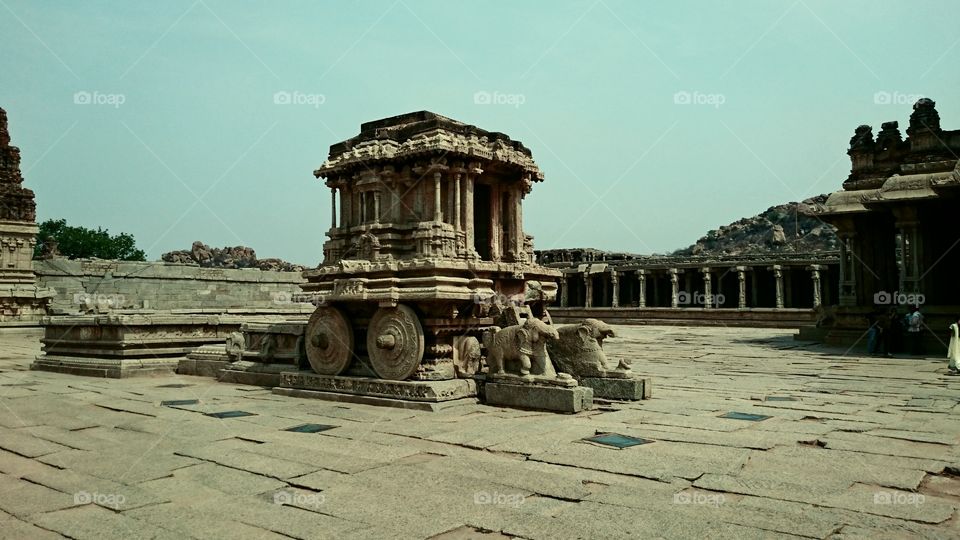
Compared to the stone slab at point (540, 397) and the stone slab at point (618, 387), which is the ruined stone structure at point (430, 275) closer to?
the stone slab at point (540, 397)

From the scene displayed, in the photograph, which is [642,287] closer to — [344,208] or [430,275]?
[344,208]

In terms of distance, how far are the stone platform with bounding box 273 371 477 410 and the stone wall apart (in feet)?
45.9

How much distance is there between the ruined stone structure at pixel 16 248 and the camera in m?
22.6

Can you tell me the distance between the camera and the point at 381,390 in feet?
28.8

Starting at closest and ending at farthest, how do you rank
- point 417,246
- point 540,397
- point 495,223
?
1. point 540,397
2. point 417,246
3. point 495,223

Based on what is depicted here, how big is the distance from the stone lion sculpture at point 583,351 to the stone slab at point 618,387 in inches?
3.5

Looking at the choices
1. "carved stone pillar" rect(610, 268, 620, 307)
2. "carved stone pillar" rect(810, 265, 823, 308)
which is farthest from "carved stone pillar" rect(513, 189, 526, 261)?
"carved stone pillar" rect(610, 268, 620, 307)

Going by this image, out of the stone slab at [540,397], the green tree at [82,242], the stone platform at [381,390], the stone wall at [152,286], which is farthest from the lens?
the green tree at [82,242]

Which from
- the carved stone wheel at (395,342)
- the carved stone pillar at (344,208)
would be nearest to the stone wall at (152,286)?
the carved stone pillar at (344,208)

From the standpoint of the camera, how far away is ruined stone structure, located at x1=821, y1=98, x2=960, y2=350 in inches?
741

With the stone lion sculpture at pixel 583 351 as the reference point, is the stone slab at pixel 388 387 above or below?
below

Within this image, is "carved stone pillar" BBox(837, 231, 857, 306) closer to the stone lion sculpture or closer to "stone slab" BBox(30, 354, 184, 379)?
the stone lion sculpture

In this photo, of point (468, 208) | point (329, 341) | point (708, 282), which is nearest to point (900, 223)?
point (468, 208)

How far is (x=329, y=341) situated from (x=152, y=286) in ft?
64.9
